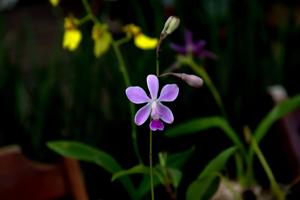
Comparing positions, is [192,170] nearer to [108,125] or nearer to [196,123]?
[196,123]

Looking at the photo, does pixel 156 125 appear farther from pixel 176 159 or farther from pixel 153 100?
pixel 176 159

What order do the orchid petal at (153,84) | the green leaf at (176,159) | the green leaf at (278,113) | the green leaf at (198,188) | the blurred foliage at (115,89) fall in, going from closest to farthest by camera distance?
1. the orchid petal at (153,84)
2. the green leaf at (198,188)
3. the green leaf at (176,159)
4. the green leaf at (278,113)
5. the blurred foliage at (115,89)

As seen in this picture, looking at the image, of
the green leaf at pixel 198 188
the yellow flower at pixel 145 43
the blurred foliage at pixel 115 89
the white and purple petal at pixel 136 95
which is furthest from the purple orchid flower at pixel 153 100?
the blurred foliage at pixel 115 89

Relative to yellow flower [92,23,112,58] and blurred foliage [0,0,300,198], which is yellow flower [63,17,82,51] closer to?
yellow flower [92,23,112,58]

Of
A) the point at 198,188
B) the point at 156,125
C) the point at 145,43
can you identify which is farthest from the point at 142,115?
the point at 145,43

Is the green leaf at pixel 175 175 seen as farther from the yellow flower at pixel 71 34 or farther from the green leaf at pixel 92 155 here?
the yellow flower at pixel 71 34

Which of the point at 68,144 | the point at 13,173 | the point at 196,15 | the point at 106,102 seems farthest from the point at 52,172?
the point at 196,15
